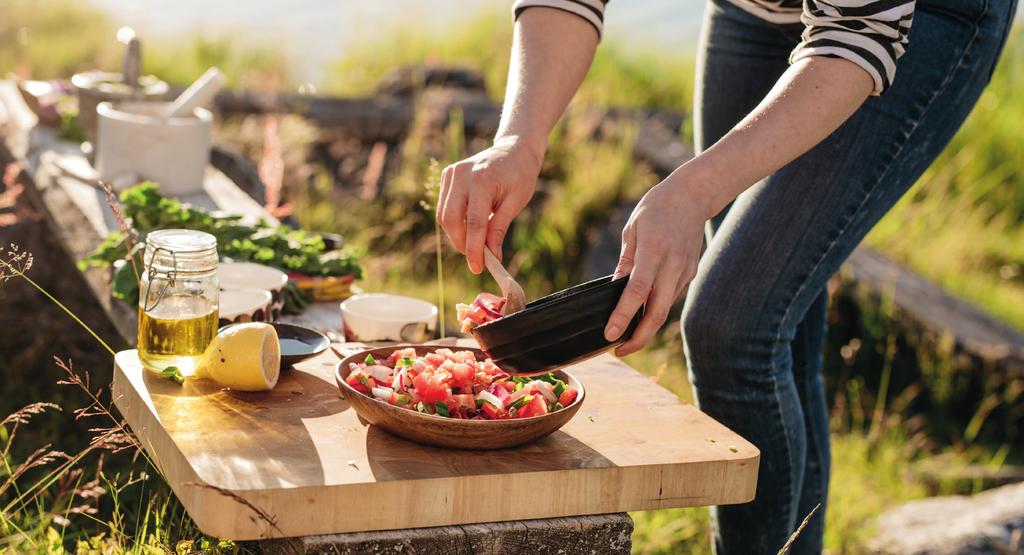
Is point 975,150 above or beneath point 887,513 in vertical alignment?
above

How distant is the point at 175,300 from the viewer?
1898 millimetres

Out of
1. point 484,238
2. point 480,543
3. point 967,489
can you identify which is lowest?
point 967,489

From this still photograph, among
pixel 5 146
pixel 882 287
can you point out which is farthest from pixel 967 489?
pixel 5 146

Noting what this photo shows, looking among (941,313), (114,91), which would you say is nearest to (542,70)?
(114,91)

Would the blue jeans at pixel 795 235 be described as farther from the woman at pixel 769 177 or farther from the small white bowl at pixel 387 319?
the small white bowl at pixel 387 319

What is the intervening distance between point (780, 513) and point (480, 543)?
28.5 inches

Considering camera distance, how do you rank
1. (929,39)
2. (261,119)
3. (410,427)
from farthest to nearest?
(261,119) < (929,39) < (410,427)

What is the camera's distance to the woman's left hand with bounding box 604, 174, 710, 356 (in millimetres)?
1598

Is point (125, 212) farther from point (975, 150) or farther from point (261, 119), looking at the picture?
point (975, 150)

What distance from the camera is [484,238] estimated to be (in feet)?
5.95

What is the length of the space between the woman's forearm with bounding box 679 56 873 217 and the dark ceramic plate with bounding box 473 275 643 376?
232 millimetres

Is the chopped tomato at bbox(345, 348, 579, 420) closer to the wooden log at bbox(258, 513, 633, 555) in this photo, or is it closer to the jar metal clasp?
the wooden log at bbox(258, 513, 633, 555)

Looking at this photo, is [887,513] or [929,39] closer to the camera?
[929,39]

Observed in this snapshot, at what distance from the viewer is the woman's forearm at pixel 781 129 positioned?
5.64 feet
